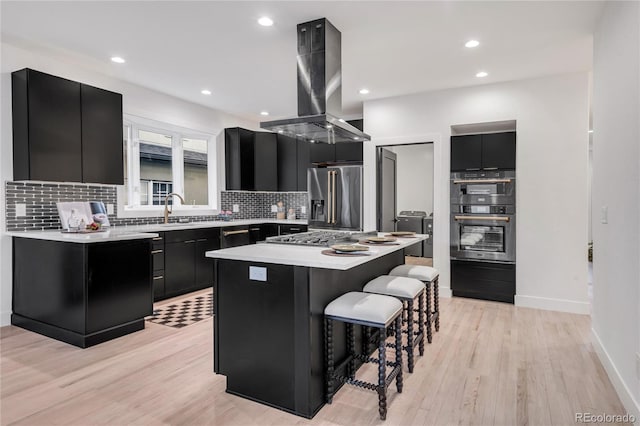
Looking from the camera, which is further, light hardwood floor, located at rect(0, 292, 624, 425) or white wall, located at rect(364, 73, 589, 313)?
white wall, located at rect(364, 73, 589, 313)

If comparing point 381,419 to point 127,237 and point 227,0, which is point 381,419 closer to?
point 127,237

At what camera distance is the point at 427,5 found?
2.73 metres

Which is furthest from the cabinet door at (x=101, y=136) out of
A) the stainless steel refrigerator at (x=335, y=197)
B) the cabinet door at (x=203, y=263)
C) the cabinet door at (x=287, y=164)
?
the cabinet door at (x=287, y=164)

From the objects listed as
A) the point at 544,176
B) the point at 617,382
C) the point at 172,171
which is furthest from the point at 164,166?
the point at 617,382

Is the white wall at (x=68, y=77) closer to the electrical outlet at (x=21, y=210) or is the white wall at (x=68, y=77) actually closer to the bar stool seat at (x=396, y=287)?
the electrical outlet at (x=21, y=210)

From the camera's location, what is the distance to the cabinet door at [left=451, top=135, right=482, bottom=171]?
4469mm

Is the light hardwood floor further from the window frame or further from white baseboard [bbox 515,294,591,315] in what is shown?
the window frame

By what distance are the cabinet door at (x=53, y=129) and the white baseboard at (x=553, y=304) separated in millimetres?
5071

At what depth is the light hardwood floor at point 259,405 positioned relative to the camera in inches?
80.2

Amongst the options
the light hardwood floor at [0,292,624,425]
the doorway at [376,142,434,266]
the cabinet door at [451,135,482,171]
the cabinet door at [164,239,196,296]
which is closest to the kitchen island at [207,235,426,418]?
the light hardwood floor at [0,292,624,425]

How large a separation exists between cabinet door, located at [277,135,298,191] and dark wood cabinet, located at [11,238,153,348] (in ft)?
10.5

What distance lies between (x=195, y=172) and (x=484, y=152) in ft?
13.7

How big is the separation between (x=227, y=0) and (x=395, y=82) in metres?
2.38

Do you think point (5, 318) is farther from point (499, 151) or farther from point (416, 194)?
point (416, 194)
